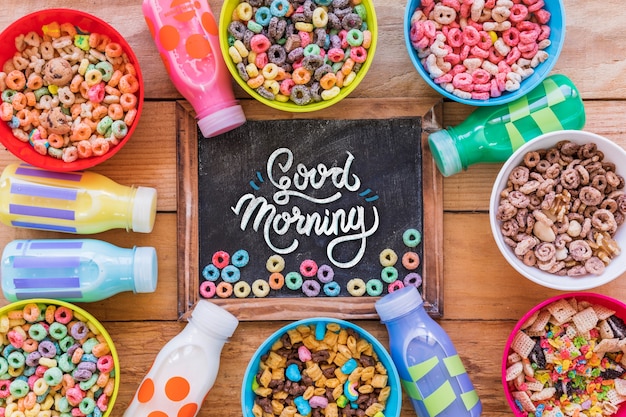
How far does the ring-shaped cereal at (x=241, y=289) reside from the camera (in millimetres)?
1021

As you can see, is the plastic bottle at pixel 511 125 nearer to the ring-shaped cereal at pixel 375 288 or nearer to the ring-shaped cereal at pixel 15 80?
the ring-shaped cereal at pixel 375 288

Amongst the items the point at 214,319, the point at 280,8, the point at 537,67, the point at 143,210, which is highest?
the point at 280,8

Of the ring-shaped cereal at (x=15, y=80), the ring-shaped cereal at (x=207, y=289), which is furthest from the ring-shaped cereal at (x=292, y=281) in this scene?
the ring-shaped cereal at (x=15, y=80)

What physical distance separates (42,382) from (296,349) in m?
0.37

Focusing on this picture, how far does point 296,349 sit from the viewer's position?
3.24ft

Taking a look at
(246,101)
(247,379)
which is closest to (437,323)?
(247,379)

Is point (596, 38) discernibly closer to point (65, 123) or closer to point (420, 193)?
point (420, 193)

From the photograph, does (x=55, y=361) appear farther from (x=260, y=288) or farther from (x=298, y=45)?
(x=298, y=45)

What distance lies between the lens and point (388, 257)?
102cm

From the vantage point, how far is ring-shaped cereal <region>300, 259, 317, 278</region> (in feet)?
3.34

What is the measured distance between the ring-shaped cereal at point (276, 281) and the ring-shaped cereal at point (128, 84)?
1.15ft

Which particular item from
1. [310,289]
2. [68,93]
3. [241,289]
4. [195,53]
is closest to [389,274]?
[310,289]

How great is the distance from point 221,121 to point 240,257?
219 mm

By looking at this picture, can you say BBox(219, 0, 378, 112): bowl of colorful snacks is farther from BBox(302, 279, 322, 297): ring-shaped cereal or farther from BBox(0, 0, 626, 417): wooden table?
BBox(302, 279, 322, 297): ring-shaped cereal
